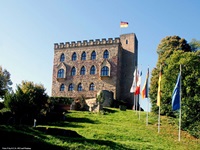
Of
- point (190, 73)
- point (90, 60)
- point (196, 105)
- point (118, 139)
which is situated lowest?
point (118, 139)

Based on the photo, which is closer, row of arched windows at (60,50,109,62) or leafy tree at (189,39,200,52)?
leafy tree at (189,39,200,52)

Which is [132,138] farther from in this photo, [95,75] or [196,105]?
[95,75]

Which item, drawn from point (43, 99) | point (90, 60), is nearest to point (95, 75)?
point (90, 60)

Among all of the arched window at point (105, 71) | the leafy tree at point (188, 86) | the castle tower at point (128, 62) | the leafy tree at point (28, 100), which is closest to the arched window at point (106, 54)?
the arched window at point (105, 71)

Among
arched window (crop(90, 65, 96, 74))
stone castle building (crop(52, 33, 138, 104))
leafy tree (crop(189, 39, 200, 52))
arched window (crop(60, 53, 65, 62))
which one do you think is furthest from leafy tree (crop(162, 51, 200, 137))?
arched window (crop(60, 53, 65, 62))

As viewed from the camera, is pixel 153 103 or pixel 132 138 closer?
pixel 132 138

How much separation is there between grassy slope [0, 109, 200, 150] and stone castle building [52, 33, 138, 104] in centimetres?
1108

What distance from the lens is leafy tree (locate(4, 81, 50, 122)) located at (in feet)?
97.3

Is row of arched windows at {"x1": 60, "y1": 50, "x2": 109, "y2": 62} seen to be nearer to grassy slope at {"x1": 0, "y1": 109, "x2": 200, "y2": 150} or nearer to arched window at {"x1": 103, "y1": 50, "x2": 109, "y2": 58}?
arched window at {"x1": 103, "y1": 50, "x2": 109, "y2": 58}

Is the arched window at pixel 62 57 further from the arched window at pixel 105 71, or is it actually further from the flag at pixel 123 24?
the flag at pixel 123 24

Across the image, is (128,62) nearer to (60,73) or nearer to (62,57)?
(62,57)

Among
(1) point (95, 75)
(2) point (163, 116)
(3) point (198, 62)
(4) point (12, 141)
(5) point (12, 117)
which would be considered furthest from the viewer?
(1) point (95, 75)

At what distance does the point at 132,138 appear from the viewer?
22078mm

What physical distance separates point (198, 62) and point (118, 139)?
14587 millimetres
